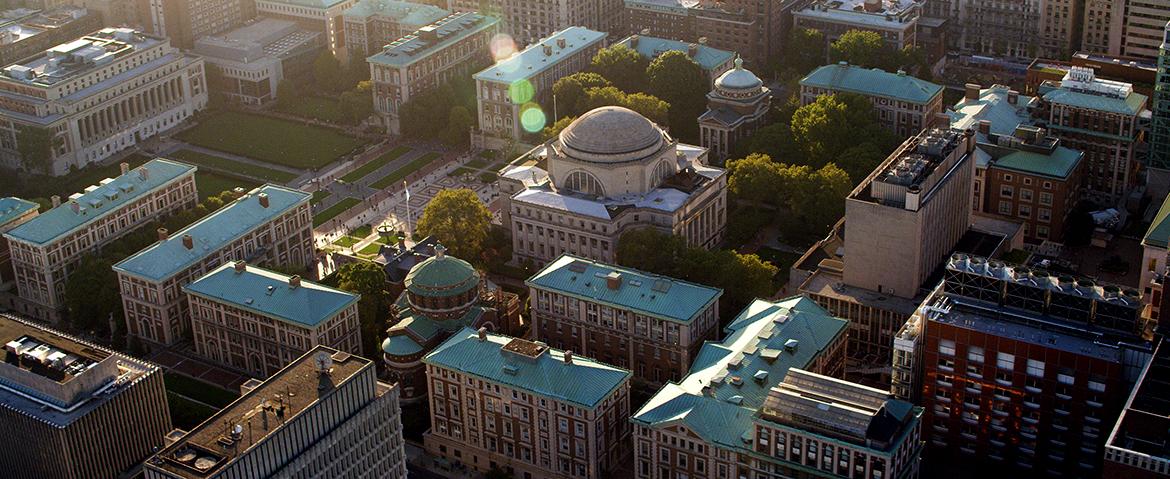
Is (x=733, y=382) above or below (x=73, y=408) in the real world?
below

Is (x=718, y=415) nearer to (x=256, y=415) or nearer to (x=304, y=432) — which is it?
(x=304, y=432)

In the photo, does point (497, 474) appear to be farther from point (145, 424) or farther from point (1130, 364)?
point (1130, 364)

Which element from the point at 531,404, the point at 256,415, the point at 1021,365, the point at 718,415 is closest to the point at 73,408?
the point at 256,415

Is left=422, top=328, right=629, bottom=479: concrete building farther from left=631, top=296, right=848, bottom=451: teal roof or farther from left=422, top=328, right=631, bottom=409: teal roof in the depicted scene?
left=631, top=296, right=848, bottom=451: teal roof

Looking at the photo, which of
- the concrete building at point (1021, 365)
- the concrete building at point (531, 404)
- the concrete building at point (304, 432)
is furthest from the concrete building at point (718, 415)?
the concrete building at point (304, 432)

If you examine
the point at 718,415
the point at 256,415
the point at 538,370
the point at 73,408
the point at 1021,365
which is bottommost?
the point at 718,415

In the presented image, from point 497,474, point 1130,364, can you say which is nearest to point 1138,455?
point 1130,364
